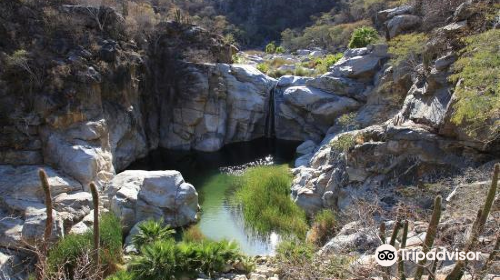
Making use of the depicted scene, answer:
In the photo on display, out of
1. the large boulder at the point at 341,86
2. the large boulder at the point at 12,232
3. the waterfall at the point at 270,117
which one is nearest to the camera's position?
the large boulder at the point at 12,232

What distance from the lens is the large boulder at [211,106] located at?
23.3 metres

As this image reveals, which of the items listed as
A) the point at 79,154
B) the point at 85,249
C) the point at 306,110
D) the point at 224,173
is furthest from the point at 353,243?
the point at 306,110

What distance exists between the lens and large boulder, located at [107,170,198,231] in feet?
41.1

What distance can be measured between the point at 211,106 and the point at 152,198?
37.2 ft

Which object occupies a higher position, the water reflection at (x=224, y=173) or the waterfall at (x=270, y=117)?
the waterfall at (x=270, y=117)

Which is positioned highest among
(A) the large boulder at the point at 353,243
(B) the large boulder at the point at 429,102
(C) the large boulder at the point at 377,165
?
(B) the large boulder at the point at 429,102

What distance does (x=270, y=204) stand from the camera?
14.0 meters

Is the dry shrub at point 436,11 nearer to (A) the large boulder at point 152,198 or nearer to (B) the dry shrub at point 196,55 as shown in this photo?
(A) the large boulder at point 152,198

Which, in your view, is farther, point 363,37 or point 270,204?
point 363,37

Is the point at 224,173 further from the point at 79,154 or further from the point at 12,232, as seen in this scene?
the point at 12,232

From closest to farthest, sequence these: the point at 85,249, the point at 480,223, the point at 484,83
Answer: the point at 480,223 → the point at 484,83 → the point at 85,249

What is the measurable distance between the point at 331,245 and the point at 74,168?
30.6ft

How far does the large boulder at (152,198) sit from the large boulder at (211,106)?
9.74 meters

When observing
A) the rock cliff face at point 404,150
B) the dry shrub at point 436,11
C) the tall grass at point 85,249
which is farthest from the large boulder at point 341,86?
the tall grass at point 85,249
